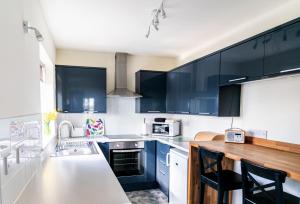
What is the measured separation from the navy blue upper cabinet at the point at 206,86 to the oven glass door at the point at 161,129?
798 mm

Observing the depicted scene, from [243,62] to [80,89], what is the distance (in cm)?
259

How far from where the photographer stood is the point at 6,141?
1079 mm

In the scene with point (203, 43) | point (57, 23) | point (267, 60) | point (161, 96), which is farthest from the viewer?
point (161, 96)

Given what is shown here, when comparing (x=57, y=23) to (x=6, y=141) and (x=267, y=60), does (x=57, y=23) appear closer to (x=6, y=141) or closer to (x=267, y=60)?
(x=6, y=141)

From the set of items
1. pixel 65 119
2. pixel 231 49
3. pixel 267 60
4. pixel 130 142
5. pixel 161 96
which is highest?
pixel 231 49

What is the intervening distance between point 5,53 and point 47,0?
1126 millimetres

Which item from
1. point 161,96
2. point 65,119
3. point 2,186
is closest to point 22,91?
point 2,186

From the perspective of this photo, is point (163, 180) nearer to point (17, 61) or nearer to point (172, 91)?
point (172, 91)

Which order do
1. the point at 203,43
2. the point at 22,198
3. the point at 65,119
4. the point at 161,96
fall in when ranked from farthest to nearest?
the point at 161,96 < the point at 65,119 < the point at 203,43 < the point at 22,198

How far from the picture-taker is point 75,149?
2.80 metres

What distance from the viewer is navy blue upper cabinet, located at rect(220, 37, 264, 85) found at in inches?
77.2

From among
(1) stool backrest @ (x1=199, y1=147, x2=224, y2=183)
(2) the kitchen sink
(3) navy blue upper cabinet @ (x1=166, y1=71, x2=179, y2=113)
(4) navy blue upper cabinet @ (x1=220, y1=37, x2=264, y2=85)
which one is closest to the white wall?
(2) the kitchen sink

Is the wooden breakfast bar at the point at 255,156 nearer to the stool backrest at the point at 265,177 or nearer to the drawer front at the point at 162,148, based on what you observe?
the stool backrest at the point at 265,177

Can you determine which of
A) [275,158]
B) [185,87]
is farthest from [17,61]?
[185,87]
